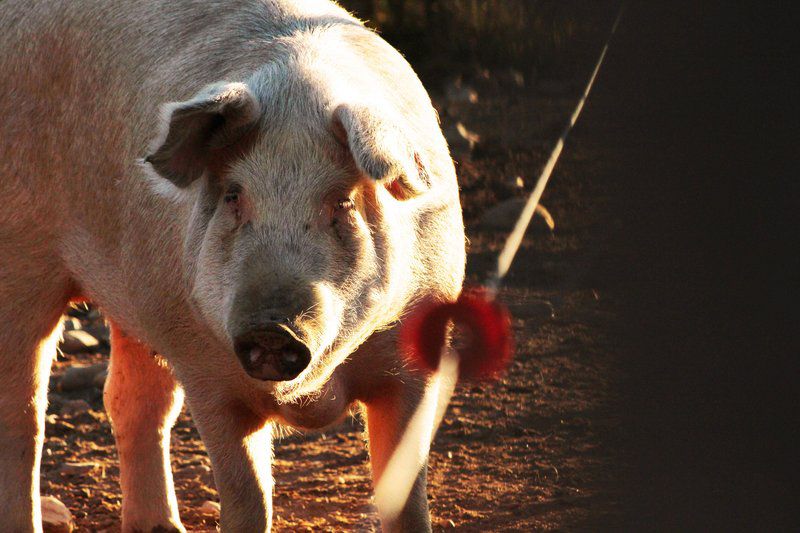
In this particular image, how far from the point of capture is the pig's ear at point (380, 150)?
2.78m

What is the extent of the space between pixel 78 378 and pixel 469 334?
396 centimetres

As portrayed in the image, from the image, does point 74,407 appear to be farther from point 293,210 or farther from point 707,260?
point 707,260

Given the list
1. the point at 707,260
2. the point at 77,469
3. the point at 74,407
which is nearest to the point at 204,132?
the point at 707,260

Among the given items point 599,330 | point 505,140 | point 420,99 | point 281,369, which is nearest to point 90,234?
point 420,99

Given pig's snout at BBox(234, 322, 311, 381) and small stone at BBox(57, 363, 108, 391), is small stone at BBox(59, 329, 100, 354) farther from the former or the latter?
pig's snout at BBox(234, 322, 311, 381)

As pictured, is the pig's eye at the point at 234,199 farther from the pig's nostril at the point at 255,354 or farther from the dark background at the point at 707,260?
the dark background at the point at 707,260

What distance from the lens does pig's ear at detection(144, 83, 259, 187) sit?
291cm

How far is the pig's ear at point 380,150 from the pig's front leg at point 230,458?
3.14ft

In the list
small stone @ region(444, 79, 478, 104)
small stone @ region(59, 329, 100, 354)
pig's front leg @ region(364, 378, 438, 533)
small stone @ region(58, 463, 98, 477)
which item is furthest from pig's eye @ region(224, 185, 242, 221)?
small stone @ region(444, 79, 478, 104)

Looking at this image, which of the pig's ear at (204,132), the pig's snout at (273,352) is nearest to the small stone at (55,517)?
the pig's ear at (204,132)

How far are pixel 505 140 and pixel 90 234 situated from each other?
221 inches

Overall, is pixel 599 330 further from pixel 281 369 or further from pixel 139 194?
pixel 139 194

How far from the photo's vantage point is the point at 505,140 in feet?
30.0

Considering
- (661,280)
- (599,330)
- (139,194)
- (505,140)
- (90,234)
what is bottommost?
(505,140)
